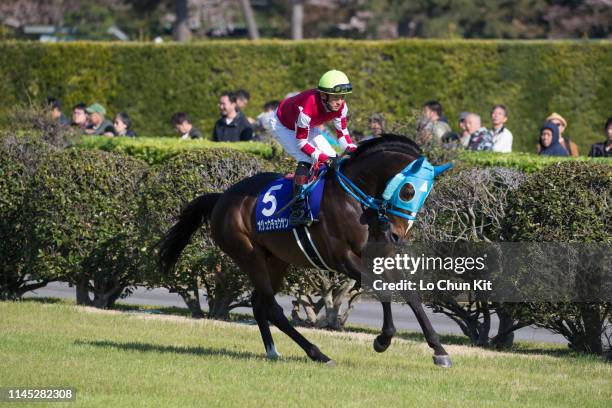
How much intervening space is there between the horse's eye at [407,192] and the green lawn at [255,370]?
54.6 inches

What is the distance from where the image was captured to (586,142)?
23344mm

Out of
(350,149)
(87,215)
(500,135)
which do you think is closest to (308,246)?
(350,149)

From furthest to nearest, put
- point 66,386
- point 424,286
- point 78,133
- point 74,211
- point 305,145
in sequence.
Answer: point 78,133, point 74,211, point 424,286, point 305,145, point 66,386

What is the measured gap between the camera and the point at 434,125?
13.8 metres

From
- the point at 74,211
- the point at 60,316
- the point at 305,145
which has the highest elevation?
the point at 305,145

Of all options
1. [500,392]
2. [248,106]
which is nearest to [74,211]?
[500,392]

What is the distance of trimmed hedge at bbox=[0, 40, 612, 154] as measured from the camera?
23406 millimetres

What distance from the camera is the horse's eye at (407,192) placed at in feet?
29.2

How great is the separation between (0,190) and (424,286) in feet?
17.5

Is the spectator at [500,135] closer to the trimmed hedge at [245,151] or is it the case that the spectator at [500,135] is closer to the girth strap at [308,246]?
the trimmed hedge at [245,151]

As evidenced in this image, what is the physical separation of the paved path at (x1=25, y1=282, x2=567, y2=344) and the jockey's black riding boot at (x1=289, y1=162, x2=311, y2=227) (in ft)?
12.5

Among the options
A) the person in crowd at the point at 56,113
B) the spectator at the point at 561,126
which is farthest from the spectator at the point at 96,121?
the spectator at the point at 561,126

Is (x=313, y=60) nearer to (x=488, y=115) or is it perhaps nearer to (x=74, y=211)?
(x=488, y=115)

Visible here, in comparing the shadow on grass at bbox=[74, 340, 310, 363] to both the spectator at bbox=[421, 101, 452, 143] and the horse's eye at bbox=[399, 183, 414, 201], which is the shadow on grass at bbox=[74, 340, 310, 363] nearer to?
the horse's eye at bbox=[399, 183, 414, 201]
